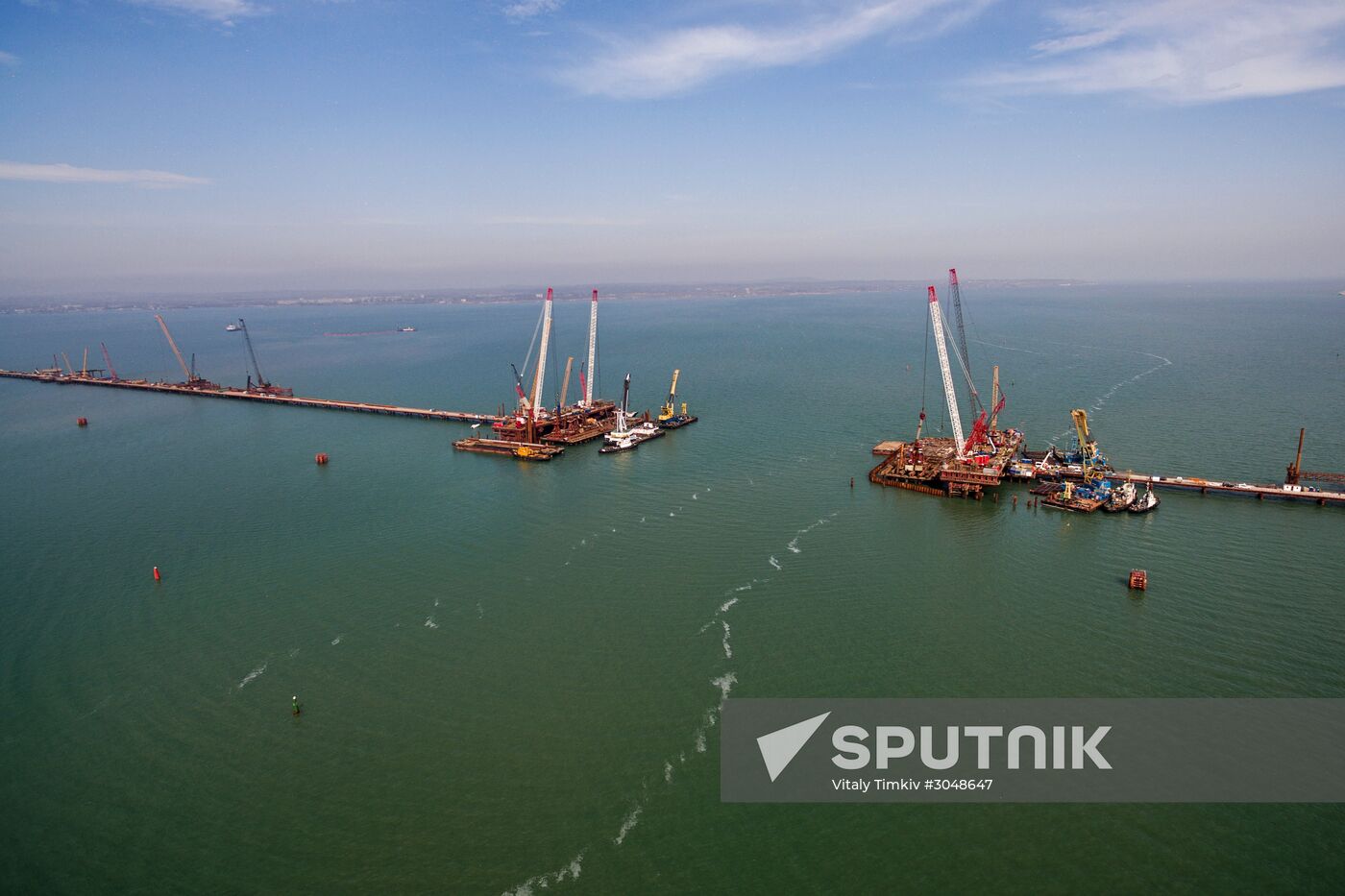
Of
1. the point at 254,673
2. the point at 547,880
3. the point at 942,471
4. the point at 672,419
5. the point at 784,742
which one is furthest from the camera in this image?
the point at 672,419

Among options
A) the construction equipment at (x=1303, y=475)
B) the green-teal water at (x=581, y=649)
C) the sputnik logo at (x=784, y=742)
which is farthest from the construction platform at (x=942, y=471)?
the sputnik logo at (x=784, y=742)

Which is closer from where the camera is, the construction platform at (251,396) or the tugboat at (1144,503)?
the tugboat at (1144,503)

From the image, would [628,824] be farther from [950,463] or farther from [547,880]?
[950,463]

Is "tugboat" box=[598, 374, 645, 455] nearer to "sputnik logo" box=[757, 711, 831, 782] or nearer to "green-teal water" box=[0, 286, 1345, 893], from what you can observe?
"green-teal water" box=[0, 286, 1345, 893]

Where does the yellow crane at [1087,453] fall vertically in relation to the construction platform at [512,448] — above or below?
above

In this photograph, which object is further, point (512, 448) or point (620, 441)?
point (620, 441)

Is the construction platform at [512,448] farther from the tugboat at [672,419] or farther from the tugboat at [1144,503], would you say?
the tugboat at [1144,503]

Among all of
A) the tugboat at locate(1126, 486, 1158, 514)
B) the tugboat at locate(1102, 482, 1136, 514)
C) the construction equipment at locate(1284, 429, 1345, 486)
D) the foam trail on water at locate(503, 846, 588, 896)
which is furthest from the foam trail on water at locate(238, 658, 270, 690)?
the construction equipment at locate(1284, 429, 1345, 486)

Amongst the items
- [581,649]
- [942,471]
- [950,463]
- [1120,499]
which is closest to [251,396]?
[581,649]
